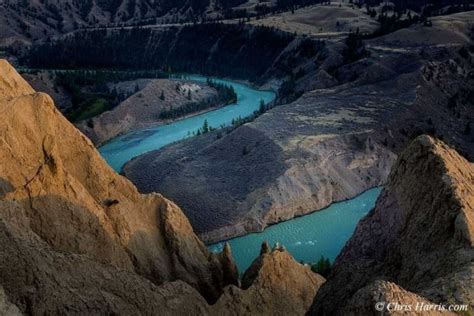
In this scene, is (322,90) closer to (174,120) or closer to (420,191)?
(174,120)

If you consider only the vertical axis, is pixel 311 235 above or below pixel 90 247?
below

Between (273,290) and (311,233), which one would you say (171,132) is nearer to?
(311,233)

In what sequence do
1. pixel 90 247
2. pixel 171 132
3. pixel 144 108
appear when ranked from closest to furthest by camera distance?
pixel 90 247
pixel 171 132
pixel 144 108

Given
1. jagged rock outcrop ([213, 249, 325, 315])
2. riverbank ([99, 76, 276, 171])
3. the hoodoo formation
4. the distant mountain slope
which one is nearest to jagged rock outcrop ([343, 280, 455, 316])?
the hoodoo formation

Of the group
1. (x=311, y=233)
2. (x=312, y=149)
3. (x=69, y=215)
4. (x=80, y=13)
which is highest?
(x=69, y=215)

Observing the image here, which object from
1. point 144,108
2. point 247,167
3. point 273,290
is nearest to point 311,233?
point 247,167

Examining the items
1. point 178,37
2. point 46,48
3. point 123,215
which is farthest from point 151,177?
point 46,48

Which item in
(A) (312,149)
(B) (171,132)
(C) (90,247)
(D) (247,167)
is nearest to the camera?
(C) (90,247)

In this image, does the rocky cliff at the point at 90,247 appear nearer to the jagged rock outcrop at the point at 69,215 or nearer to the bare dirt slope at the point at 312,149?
the jagged rock outcrop at the point at 69,215
